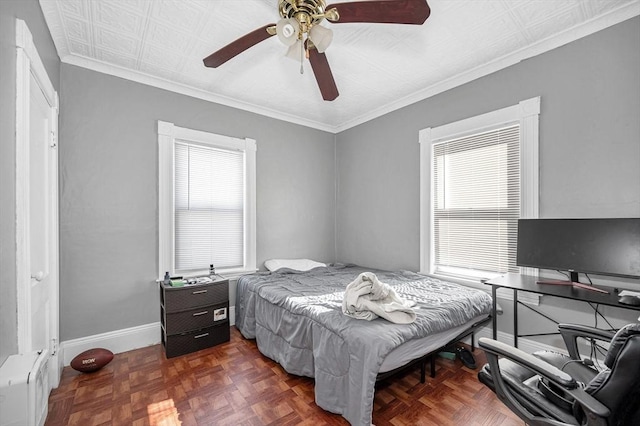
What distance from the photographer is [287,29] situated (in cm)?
153

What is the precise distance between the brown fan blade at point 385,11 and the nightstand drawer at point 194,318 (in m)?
2.72

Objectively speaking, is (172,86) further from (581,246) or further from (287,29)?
(581,246)

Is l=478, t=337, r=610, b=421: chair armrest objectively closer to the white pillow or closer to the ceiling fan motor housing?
the ceiling fan motor housing

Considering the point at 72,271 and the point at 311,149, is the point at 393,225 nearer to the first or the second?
the point at 311,149

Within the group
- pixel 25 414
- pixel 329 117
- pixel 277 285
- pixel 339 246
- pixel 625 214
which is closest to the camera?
pixel 25 414

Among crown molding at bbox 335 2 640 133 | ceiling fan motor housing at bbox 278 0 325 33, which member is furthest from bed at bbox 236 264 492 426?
crown molding at bbox 335 2 640 133

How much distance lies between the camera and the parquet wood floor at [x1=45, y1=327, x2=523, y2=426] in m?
1.81

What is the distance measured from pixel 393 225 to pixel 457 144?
123 cm

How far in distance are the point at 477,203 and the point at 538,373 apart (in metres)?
2.10

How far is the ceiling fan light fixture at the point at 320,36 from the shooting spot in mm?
1603

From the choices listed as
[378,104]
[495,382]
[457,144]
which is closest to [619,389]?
[495,382]

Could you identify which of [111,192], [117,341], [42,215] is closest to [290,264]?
Answer: [117,341]

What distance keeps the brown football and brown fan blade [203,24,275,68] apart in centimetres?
254

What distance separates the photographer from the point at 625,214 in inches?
81.4
